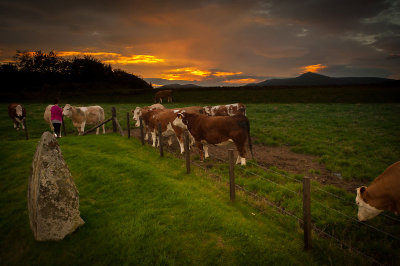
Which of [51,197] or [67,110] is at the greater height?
[67,110]

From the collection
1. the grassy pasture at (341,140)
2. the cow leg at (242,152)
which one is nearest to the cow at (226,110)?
the grassy pasture at (341,140)

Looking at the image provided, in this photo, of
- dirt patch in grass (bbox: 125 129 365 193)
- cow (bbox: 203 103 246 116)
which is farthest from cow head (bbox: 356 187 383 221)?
cow (bbox: 203 103 246 116)

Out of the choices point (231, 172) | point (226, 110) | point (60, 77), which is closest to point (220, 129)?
point (231, 172)

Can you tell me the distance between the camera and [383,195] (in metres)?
4.19

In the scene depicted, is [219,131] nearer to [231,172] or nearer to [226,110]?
[231,172]

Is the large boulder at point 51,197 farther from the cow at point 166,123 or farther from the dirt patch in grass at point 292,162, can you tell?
the cow at point 166,123

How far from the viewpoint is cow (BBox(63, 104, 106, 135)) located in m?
13.7

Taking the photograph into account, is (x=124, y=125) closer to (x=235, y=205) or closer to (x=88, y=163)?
(x=88, y=163)

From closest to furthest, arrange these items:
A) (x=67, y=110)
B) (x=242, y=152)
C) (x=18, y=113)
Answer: (x=242, y=152) < (x=67, y=110) < (x=18, y=113)

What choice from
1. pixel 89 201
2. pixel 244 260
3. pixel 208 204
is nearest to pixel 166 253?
pixel 244 260

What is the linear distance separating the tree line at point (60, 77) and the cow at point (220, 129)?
4466cm

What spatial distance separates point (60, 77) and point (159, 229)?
71.0 metres

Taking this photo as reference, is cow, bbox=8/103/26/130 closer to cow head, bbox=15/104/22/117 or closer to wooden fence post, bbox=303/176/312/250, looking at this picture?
cow head, bbox=15/104/22/117

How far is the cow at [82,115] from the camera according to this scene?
1367cm
